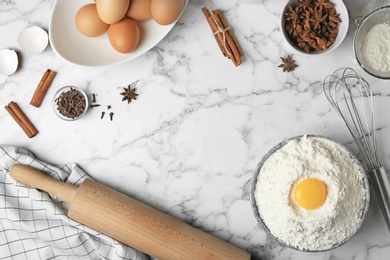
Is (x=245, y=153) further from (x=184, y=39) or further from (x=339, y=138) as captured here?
(x=184, y=39)

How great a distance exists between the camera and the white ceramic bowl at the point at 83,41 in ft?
5.85

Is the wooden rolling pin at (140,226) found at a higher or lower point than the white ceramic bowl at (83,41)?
lower

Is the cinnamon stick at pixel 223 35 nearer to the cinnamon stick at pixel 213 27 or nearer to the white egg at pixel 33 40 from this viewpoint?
the cinnamon stick at pixel 213 27

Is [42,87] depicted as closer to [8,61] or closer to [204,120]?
[8,61]

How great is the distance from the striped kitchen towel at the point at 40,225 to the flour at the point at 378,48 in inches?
37.1

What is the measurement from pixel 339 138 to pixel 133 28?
74cm

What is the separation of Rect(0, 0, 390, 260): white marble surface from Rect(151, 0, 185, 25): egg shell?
12cm

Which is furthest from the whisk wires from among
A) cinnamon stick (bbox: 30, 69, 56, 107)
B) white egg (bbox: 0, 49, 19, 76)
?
white egg (bbox: 0, 49, 19, 76)

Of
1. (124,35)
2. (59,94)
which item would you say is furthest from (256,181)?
(59,94)

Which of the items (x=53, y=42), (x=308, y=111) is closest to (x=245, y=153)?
(x=308, y=111)

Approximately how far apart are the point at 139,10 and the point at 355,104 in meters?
0.74

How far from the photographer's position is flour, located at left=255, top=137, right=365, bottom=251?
1606mm

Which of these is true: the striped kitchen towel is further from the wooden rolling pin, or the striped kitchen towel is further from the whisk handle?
the whisk handle

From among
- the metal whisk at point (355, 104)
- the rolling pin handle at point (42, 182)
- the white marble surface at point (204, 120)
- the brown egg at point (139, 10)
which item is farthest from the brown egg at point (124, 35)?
the metal whisk at point (355, 104)
